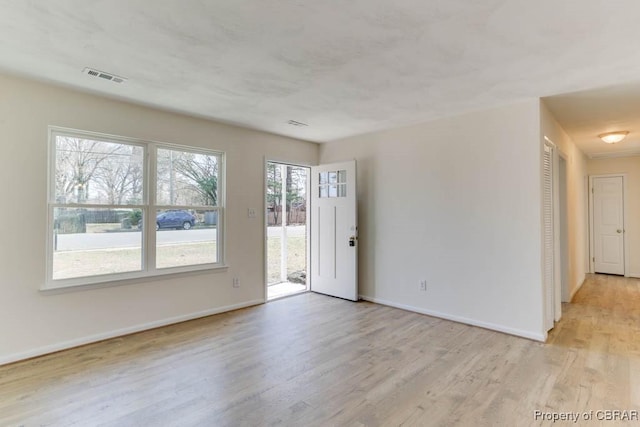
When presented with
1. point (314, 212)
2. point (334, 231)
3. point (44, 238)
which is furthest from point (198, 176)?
point (334, 231)

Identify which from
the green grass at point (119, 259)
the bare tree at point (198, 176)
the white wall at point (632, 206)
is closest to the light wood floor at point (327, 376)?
the green grass at point (119, 259)

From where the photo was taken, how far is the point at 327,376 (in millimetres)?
2584

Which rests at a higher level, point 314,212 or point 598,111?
point 598,111

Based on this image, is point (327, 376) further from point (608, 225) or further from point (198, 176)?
point (608, 225)

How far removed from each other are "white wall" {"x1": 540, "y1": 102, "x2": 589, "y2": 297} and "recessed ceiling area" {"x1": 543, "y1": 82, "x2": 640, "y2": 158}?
0.37ft

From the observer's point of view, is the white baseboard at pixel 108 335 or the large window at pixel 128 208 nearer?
the white baseboard at pixel 108 335

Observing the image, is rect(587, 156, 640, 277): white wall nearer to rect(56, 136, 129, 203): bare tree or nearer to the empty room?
the empty room

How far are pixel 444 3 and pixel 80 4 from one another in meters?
2.04

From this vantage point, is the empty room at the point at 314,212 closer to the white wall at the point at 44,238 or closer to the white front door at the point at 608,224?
the white wall at the point at 44,238

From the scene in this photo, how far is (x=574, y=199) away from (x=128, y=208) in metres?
6.37

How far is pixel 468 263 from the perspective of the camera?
380 centimetres

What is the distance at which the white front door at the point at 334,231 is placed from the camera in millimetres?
4805

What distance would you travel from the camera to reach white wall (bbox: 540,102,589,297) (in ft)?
13.1

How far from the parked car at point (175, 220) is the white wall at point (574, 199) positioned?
4.16m
